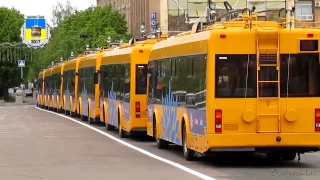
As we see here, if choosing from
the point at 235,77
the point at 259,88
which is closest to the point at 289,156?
the point at 259,88

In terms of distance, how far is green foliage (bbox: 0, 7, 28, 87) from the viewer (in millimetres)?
94438

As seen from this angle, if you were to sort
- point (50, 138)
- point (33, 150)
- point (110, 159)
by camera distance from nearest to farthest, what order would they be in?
1. point (110, 159)
2. point (33, 150)
3. point (50, 138)

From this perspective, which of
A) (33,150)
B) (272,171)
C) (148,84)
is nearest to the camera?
(272,171)

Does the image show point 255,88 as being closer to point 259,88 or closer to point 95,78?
point 259,88

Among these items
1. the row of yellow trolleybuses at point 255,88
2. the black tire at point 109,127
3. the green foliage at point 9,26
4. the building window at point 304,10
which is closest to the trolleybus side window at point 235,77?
the row of yellow trolleybuses at point 255,88

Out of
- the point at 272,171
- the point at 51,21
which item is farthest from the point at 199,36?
the point at 51,21

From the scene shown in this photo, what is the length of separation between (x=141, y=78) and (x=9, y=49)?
70.6 metres

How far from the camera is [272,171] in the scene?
16.7 m

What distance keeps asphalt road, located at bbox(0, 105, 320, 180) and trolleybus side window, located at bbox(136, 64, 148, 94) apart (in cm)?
152

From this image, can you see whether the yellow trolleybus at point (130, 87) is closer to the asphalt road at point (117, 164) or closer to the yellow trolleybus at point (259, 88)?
the asphalt road at point (117, 164)

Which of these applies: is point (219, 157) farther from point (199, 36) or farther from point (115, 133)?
point (115, 133)

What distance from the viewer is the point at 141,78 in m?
26.2

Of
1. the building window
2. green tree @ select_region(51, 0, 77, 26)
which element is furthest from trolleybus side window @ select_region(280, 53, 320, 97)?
green tree @ select_region(51, 0, 77, 26)

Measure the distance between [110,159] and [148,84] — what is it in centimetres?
505
